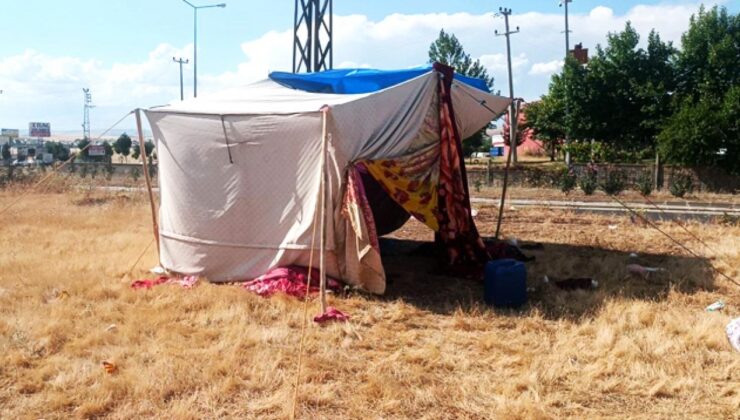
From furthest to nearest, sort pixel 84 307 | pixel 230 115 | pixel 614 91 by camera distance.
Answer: pixel 614 91 < pixel 230 115 < pixel 84 307

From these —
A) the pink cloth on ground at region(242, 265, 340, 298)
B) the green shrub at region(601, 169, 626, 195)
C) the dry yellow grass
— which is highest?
the green shrub at region(601, 169, 626, 195)

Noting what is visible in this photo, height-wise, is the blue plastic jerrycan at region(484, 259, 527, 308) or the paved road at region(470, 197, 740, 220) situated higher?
the paved road at region(470, 197, 740, 220)

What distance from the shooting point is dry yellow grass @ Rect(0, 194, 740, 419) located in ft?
14.1

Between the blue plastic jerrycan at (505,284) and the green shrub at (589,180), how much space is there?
47.6ft

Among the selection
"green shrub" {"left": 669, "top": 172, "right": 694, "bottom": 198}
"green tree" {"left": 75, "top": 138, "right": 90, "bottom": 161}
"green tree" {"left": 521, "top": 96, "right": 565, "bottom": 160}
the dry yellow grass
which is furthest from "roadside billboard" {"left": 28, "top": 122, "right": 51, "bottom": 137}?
the dry yellow grass

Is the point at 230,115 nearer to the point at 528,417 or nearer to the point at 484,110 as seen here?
the point at 484,110

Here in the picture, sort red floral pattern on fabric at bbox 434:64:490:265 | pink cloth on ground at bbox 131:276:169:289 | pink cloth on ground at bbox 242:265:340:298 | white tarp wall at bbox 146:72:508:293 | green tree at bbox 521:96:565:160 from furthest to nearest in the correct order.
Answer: green tree at bbox 521:96:565:160
red floral pattern on fabric at bbox 434:64:490:265
pink cloth on ground at bbox 131:276:169:289
white tarp wall at bbox 146:72:508:293
pink cloth on ground at bbox 242:265:340:298

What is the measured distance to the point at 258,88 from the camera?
8.75 meters

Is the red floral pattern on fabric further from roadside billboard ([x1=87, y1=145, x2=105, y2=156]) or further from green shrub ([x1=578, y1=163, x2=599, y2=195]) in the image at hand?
roadside billboard ([x1=87, y1=145, x2=105, y2=156])

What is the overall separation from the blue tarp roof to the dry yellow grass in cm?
256

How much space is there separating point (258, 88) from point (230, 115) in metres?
1.48

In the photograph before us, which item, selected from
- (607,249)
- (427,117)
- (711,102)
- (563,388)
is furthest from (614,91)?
(563,388)

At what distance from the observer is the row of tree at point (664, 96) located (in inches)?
862

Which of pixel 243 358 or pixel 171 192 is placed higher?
pixel 171 192
